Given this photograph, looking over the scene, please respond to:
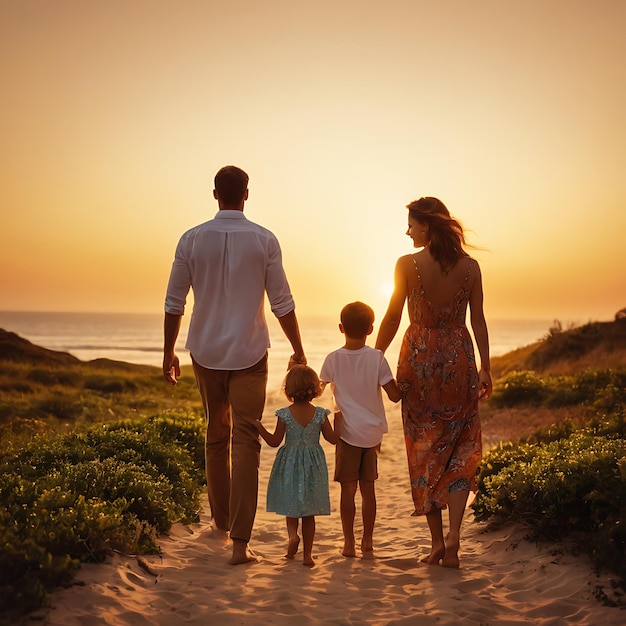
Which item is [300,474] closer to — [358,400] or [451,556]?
[358,400]

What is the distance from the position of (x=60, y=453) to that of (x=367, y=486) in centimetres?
389

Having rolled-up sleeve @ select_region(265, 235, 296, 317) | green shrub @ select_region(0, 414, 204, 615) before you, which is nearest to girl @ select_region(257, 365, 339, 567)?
rolled-up sleeve @ select_region(265, 235, 296, 317)

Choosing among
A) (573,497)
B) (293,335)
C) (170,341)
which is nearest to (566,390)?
(573,497)

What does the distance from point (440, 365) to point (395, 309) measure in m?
0.58

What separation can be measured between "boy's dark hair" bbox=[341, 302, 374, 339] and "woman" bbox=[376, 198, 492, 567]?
0.45ft

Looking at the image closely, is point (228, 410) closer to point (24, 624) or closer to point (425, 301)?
point (425, 301)

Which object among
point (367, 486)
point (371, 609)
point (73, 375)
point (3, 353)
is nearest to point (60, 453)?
point (367, 486)

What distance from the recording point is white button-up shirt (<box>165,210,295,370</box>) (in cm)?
581

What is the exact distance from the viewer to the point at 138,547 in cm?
593

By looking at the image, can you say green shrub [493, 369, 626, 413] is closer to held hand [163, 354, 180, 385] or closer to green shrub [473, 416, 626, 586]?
green shrub [473, 416, 626, 586]

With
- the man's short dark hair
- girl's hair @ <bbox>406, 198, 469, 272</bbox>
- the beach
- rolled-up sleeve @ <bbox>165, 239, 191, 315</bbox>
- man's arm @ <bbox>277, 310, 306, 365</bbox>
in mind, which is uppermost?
the man's short dark hair

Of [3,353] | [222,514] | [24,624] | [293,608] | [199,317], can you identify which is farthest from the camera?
[3,353]

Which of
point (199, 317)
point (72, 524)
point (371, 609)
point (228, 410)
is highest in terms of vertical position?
point (199, 317)

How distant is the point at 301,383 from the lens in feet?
19.0
